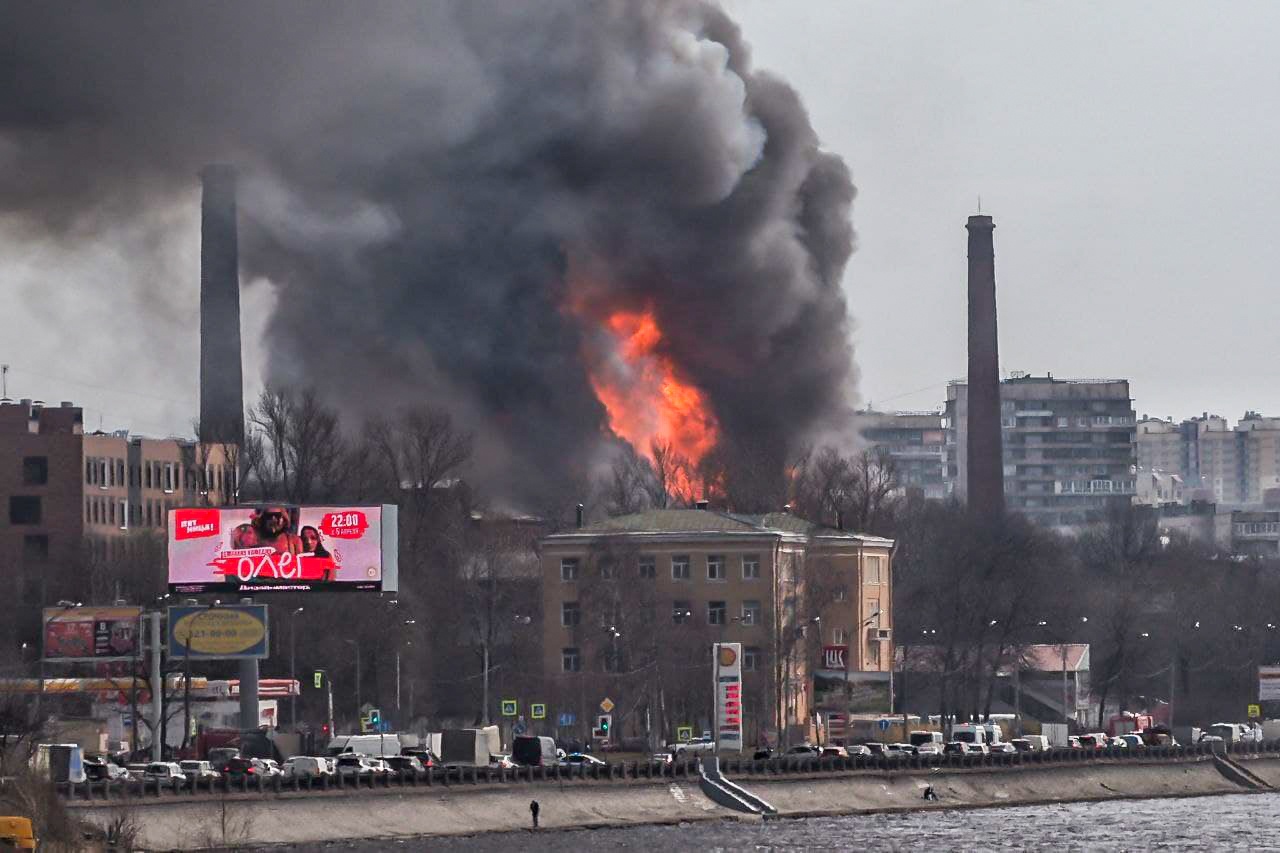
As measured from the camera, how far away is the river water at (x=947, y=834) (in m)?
84.1

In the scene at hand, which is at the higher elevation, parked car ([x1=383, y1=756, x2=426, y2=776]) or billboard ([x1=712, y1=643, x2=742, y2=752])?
billboard ([x1=712, y1=643, x2=742, y2=752])

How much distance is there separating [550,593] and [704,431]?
93.8 feet

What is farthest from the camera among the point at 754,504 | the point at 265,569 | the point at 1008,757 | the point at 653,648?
the point at 754,504

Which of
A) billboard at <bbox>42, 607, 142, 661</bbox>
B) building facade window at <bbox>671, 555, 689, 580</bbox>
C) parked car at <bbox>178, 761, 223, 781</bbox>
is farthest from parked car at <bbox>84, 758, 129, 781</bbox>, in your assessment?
building facade window at <bbox>671, 555, 689, 580</bbox>

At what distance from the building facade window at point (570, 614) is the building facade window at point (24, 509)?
37.4 m

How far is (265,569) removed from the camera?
320 feet

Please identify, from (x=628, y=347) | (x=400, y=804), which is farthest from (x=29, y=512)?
(x=400, y=804)

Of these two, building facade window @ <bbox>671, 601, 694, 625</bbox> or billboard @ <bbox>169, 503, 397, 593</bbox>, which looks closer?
billboard @ <bbox>169, 503, 397, 593</bbox>

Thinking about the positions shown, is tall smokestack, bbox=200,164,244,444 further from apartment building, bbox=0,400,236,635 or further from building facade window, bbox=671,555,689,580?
building facade window, bbox=671,555,689,580

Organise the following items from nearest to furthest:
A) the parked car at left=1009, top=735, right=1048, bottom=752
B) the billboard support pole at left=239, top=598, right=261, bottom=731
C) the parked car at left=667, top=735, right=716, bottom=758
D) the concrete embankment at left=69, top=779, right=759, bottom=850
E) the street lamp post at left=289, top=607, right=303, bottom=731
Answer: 1. the concrete embankment at left=69, top=779, right=759, bottom=850
2. the billboard support pole at left=239, top=598, right=261, bottom=731
3. the parked car at left=667, top=735, right=716, bottom=758
4. the street lamp post at left=289, top=607, right=303, bottom=731
5. the parked car at left=1009, top=735, right=1048, bottom=752

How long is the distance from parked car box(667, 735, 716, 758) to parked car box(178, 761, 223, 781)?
1877 centimetres

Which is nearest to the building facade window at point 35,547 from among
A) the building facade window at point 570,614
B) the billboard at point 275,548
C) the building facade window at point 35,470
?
the building facade window at point 35,470

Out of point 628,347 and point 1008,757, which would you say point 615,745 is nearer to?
point 1008,757

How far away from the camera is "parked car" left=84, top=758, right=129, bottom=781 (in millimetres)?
84312
